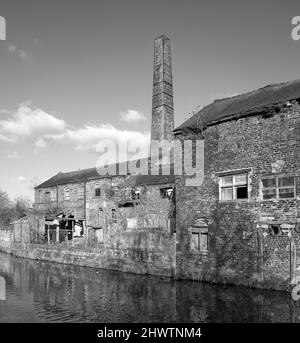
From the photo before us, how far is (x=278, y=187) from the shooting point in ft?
43.3

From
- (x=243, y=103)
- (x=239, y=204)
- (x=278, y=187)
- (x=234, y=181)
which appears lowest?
(x=239, y=204)

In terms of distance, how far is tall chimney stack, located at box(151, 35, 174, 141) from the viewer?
3276cm

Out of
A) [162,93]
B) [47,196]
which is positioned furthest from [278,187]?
[47,196]

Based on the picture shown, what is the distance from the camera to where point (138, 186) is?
1156 inches

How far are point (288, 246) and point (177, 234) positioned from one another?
5452 mm

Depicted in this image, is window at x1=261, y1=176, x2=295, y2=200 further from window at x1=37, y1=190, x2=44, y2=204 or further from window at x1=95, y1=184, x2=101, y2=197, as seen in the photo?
window at x1=37, y1=190, x2=44, y2=204

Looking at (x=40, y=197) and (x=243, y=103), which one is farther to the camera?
(x=40, y=197)

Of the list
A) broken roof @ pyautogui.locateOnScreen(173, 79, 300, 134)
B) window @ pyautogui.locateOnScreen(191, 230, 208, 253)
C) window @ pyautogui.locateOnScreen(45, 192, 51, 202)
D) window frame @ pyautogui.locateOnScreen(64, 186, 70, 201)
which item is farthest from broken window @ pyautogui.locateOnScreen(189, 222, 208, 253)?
window @ pyautogui.locateOnScreen(45, 192, 51, 202)

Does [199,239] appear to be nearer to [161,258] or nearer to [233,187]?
[161,258]

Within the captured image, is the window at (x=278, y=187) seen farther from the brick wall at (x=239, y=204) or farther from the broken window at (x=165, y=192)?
the broken window at (x=165, y=192)

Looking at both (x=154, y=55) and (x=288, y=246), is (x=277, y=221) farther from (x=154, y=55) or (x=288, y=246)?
(x=154, y=55)

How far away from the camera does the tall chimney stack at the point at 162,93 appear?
32.8 m

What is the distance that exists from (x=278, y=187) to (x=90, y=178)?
2415 centimetres

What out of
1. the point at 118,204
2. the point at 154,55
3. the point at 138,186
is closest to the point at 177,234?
the point at 138,186
